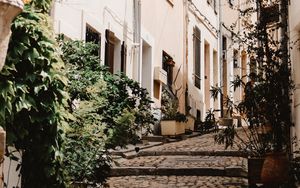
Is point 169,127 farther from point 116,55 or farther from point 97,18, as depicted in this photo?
point 97,18

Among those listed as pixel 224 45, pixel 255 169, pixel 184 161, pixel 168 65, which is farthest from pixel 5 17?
pixel 224 45

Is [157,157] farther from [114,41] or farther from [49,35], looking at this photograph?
[49,35]

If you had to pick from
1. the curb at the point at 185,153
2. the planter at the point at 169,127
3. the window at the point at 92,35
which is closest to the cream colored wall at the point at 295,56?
the curb at the point at 185,153

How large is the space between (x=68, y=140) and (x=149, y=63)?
34.5ft

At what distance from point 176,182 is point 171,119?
7.10 m

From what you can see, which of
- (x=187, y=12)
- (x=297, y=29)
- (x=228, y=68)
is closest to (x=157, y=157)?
(x=297, y=29)

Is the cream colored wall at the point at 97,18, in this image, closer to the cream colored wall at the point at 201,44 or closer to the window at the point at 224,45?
the cream colored wall at the point at 201,44

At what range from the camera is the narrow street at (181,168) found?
33.6ft

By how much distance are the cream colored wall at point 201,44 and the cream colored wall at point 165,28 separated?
1.94 feet

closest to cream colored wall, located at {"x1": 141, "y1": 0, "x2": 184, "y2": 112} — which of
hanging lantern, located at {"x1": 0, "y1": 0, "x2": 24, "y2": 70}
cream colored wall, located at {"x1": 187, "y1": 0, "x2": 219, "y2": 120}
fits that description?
cream colored wall, located at {"x1": 187, "y1": 0, "x2": 219, "y2": 120}

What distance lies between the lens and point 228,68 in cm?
2659

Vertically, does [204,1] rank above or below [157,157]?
above

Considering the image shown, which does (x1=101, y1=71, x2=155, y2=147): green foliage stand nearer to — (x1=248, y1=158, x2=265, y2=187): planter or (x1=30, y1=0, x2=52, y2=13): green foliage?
(x1=248, y1=158, x2=265, y2=187): planter

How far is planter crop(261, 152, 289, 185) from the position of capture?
878cm
